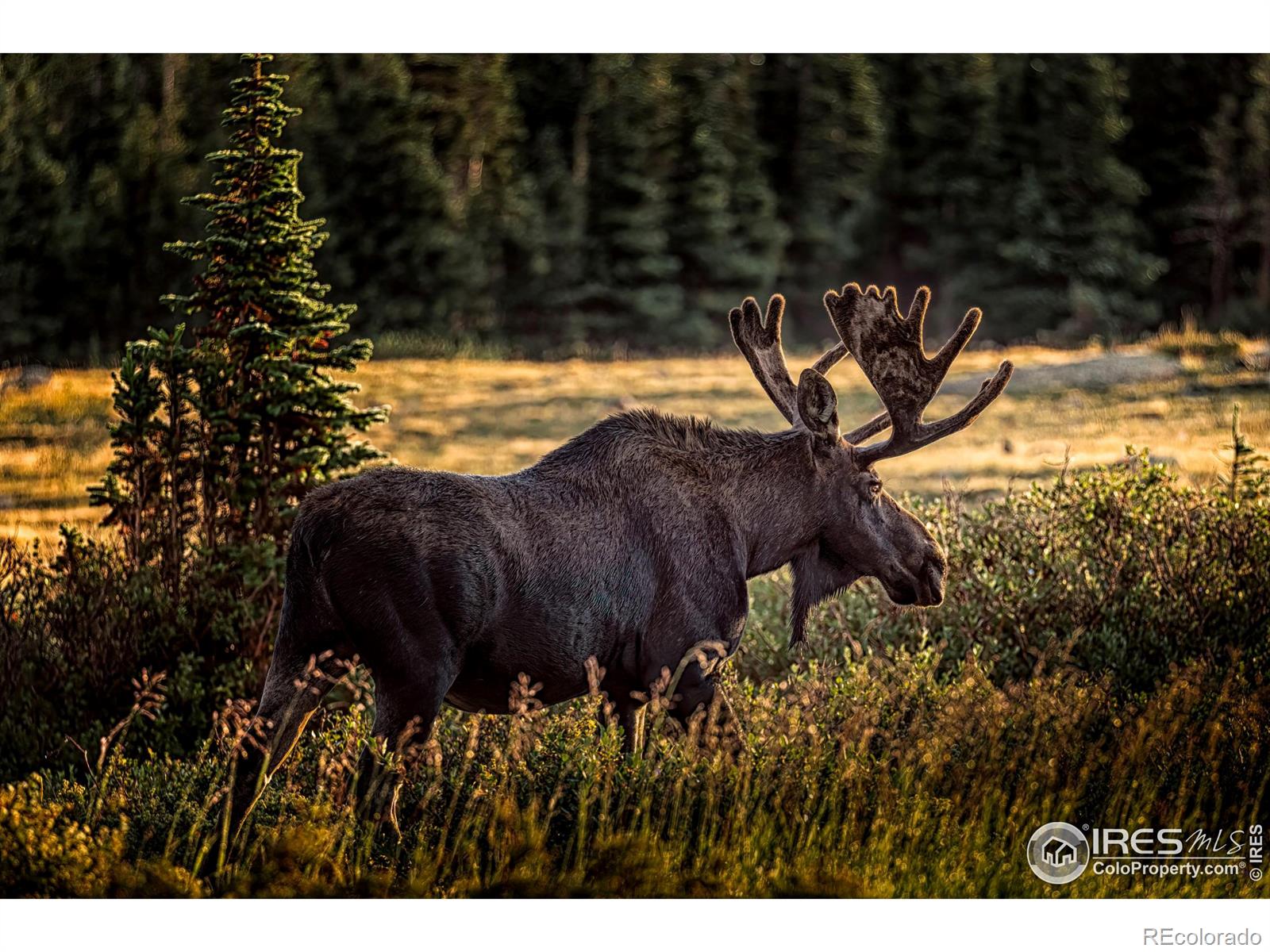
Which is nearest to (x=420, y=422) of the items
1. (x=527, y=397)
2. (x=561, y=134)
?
(x=527, y=397)

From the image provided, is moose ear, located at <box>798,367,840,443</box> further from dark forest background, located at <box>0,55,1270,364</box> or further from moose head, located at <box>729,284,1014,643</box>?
dark forest background, located at <box>0,55,1270,364</box>

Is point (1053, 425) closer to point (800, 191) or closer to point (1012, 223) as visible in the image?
point (1012, 223)

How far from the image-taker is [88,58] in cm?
848

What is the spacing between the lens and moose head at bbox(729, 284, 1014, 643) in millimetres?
6156

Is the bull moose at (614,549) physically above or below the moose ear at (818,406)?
below

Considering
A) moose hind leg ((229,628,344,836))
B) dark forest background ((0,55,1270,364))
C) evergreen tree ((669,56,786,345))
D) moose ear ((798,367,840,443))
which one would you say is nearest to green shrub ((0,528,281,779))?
dark forest background ((0,55,1270,364))

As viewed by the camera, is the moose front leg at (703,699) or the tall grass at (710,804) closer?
the tall grass at (710,804)

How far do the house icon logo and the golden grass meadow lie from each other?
0.06 m

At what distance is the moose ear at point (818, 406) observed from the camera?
19.6 ft

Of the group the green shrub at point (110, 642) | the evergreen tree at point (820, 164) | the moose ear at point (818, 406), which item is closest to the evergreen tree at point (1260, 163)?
the evergreen tree at point (820, 164)

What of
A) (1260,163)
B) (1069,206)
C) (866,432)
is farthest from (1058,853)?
(1069,206)

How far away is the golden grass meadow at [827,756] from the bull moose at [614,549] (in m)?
0.28

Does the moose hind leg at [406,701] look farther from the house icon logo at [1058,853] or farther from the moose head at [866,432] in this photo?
the house icon logo at [1058,853]

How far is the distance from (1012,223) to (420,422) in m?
8.24
